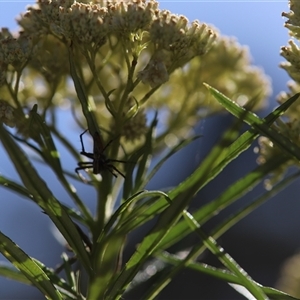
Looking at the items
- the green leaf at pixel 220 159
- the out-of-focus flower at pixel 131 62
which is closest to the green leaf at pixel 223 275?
the green leaf at pixel 220 159

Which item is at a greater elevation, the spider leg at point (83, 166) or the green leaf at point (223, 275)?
the spider leg at point (83, 166)

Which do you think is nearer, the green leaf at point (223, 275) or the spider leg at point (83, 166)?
the green leaf at point (223, 275)

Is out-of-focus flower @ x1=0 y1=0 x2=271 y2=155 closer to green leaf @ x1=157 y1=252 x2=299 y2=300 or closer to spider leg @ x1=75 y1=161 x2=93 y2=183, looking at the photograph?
spider leg @ x1=75 y1=161 x2=93 y2=183

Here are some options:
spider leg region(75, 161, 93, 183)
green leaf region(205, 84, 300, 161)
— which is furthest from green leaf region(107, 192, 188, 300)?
spider leg region(75, 161, 93, 183)

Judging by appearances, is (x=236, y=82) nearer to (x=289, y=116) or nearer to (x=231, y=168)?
(x=289, y=116)

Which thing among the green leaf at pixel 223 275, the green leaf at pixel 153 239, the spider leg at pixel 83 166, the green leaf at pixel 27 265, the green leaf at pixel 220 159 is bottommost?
the green leaf at pixel 223 275

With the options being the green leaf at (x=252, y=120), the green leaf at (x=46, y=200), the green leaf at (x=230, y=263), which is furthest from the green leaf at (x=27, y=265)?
the green leaf at (x=252, y=120)

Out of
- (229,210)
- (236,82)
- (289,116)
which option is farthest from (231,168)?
(289,116)

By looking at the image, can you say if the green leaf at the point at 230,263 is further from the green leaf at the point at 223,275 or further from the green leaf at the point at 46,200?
the green leaf at the point at 46,200
